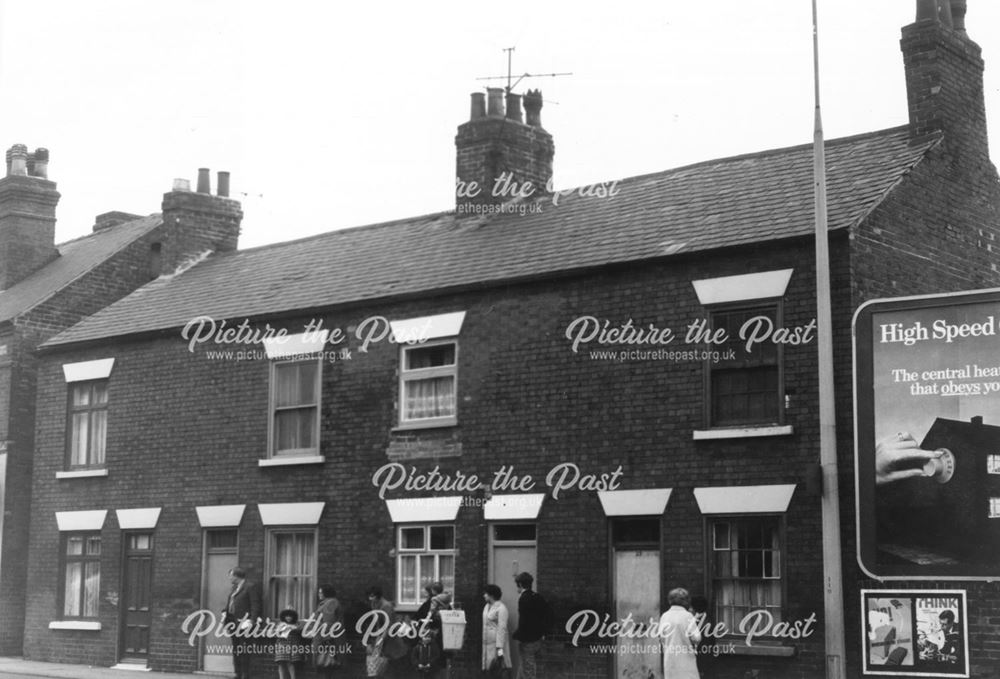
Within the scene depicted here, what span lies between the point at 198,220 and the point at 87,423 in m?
5.33

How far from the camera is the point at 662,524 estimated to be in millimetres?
18094

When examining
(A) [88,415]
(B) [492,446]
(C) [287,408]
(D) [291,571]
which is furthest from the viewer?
(A) [88,415]

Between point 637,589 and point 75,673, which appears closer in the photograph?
point 637,589

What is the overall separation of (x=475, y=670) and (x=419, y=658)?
118 cm

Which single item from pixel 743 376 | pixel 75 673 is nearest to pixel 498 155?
pixel 743 376

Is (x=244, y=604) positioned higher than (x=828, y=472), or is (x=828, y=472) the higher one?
(x=828, y=472)

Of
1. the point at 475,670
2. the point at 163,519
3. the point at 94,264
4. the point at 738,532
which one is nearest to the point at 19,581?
the point at 163,519

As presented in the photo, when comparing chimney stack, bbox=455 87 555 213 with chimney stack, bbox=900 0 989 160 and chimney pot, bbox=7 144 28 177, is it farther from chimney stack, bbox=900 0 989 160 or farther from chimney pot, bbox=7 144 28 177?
chimney pot, bbox=7 144 28 177

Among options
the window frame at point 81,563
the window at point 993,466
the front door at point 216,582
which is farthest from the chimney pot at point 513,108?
the window at point 993,466

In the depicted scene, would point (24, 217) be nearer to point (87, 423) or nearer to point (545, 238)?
point (87, 423)

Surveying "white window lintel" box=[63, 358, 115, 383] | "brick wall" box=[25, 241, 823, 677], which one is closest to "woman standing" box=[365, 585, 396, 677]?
"brick wall" box=[25, 241, 823, 677]

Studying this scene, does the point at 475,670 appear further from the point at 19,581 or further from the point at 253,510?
the point at 19,581

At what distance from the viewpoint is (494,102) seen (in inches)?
963

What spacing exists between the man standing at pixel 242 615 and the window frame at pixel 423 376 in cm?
357
